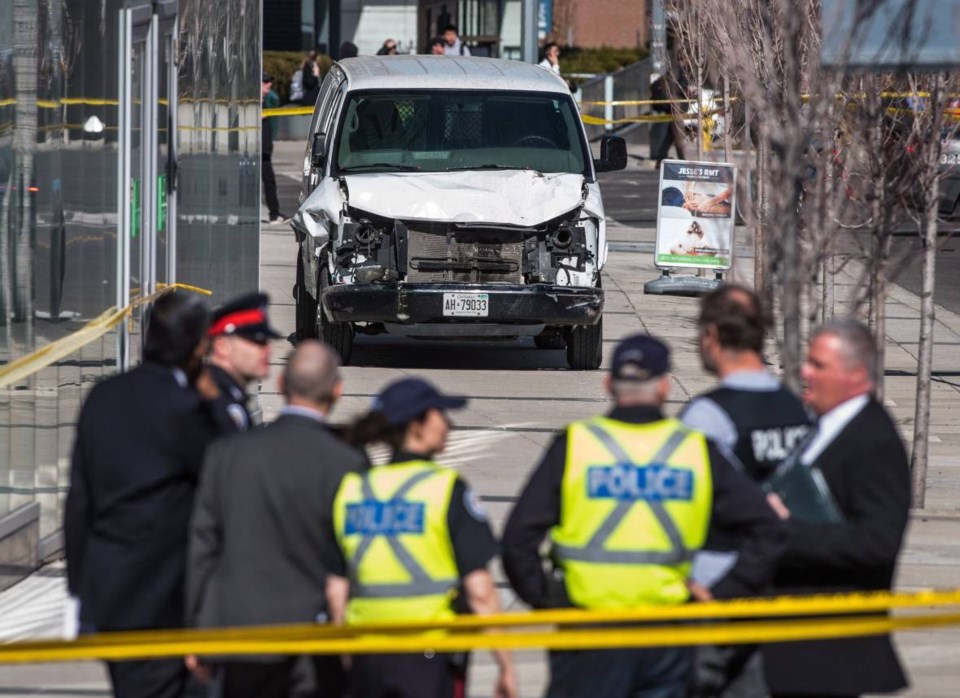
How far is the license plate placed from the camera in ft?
44.2

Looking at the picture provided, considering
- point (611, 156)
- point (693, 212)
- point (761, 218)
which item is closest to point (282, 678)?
point (761, 218)

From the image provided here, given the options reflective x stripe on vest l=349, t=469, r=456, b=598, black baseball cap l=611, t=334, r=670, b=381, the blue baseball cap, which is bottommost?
reflective x stripe on vest l=349, t=469, r=456, b=598

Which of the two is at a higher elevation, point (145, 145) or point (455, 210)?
point (145, 145)

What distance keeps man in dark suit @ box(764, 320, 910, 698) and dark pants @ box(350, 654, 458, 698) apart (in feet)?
2.90

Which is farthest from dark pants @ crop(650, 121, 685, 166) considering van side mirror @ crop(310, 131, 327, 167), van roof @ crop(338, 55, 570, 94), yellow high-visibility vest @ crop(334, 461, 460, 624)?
yellow high-visibility vest @ crop(334, 461, 460, 624)

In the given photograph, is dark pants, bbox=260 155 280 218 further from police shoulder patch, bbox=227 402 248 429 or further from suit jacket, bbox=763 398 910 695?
suit jacket, bbox=763 398 910 695

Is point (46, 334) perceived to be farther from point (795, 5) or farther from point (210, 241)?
point (795, 5)

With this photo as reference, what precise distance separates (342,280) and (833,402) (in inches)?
349

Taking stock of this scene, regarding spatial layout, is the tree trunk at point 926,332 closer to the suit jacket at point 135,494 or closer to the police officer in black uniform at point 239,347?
the police officer in black uniform at point 239,347

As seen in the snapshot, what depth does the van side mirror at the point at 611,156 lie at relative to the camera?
1464 cm

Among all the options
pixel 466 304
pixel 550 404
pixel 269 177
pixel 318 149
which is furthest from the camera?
pixel 269 177

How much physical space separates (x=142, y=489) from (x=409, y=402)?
0.88m

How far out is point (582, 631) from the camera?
15.5 ft

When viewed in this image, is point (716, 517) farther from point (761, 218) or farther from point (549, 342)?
point (549, 342)
